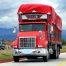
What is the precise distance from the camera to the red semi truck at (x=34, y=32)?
1108 inches

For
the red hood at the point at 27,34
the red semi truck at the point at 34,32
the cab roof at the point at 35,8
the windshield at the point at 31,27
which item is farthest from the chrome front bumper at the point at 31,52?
the cab roof at the point at 35,8

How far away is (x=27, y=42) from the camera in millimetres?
28719

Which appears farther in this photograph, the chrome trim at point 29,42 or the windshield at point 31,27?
the windshield at point 31,27

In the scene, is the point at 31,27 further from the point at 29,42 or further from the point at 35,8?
the point at 35,8

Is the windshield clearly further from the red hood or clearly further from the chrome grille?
the chrome grille

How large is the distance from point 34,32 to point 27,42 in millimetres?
1068

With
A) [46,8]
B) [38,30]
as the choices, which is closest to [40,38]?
[38,30]

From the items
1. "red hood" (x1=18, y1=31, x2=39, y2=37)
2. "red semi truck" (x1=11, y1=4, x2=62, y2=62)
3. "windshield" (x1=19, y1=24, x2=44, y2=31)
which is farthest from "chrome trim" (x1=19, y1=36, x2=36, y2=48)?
"windshield" (x1=19, y1=24, x2=44, y2=31)

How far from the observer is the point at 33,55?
2816 cm

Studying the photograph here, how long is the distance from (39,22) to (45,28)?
28.0 inches

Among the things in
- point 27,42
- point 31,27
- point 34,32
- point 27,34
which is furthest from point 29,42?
point 31,27

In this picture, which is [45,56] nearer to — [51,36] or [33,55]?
[33,55]

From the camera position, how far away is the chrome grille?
28506 mm

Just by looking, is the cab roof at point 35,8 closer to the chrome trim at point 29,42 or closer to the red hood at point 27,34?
the red hood at point 27,34
